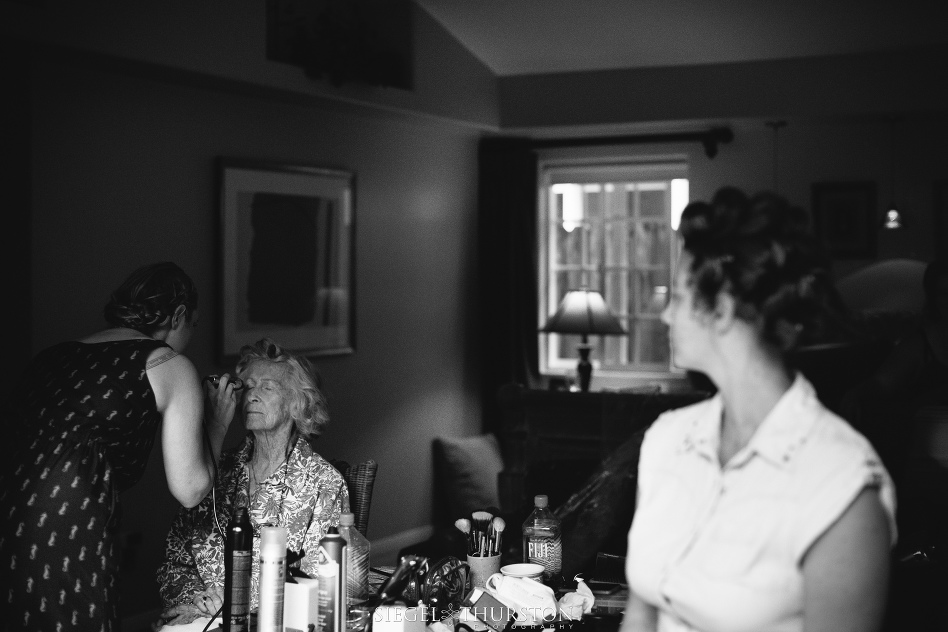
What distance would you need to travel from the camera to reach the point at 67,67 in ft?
13.8

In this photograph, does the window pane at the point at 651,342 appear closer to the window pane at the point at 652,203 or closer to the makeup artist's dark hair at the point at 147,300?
the window pane at the point at 652,203

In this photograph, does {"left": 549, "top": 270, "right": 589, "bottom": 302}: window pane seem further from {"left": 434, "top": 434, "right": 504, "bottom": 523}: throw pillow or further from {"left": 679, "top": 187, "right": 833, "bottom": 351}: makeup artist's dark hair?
{"left": 679, "top": 187, "right": 833, "bottom": 351}: makeup artist's dark hair

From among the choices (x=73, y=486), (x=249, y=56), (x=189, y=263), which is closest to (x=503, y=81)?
(x=249, y=56)

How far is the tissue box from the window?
501 centimetres

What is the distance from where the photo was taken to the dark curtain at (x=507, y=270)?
679 centimetres

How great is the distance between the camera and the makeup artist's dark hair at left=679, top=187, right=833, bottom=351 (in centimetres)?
147

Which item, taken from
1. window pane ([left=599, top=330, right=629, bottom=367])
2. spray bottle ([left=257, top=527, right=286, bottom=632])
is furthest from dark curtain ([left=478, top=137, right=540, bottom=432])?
spray bottle ([left=257, top=527, right=286, bottom=632])

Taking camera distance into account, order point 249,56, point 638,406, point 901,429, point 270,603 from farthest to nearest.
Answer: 1. point 638,406
2. point 249,56
3. point 901,429
4. point 270,603

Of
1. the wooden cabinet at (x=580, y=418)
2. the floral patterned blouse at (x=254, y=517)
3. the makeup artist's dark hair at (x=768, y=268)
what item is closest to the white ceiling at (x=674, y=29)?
the wooden cabinet at (x=580, y=418)

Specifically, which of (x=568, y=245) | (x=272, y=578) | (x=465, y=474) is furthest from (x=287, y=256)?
(x=272, y=578)

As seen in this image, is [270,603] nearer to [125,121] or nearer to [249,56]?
[125,121]

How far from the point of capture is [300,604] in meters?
1.96

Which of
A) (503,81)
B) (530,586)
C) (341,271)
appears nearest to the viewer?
(530,586)

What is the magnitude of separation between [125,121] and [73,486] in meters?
2.56
